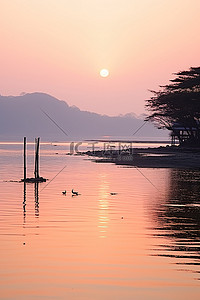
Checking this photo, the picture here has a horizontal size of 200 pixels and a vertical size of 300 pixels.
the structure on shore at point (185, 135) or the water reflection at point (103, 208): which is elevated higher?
the structure on shore at point (185, 135)

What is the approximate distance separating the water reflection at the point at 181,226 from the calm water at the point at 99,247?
0.03 metres

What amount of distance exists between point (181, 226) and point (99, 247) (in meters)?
5.73

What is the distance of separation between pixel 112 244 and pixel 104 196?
54.8 feet

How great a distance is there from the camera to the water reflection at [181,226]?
1825cm

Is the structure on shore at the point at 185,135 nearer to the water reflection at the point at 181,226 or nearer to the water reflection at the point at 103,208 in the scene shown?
the water reflection at the point at 103,208

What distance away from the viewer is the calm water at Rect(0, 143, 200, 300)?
14672 millimetres

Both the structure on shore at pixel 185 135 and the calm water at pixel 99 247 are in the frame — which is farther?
the structure on shore at pixel 185 135

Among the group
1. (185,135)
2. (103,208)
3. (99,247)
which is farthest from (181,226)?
(185,135)

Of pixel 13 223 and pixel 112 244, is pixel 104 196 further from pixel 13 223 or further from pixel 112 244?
pixel 112 244

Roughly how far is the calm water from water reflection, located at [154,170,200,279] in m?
0.03

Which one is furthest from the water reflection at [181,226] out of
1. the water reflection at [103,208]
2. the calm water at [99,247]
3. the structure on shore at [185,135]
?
the structure on shore at [185,135]

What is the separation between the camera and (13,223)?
24516mm

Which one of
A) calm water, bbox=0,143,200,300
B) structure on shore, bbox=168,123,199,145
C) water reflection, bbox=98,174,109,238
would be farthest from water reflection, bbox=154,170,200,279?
structure on shore, bbox=168,123,199,145

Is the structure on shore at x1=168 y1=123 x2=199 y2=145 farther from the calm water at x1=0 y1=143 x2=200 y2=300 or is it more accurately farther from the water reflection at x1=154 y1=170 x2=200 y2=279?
the calm water at x1=0 y1=143 x2=200 y2=300
